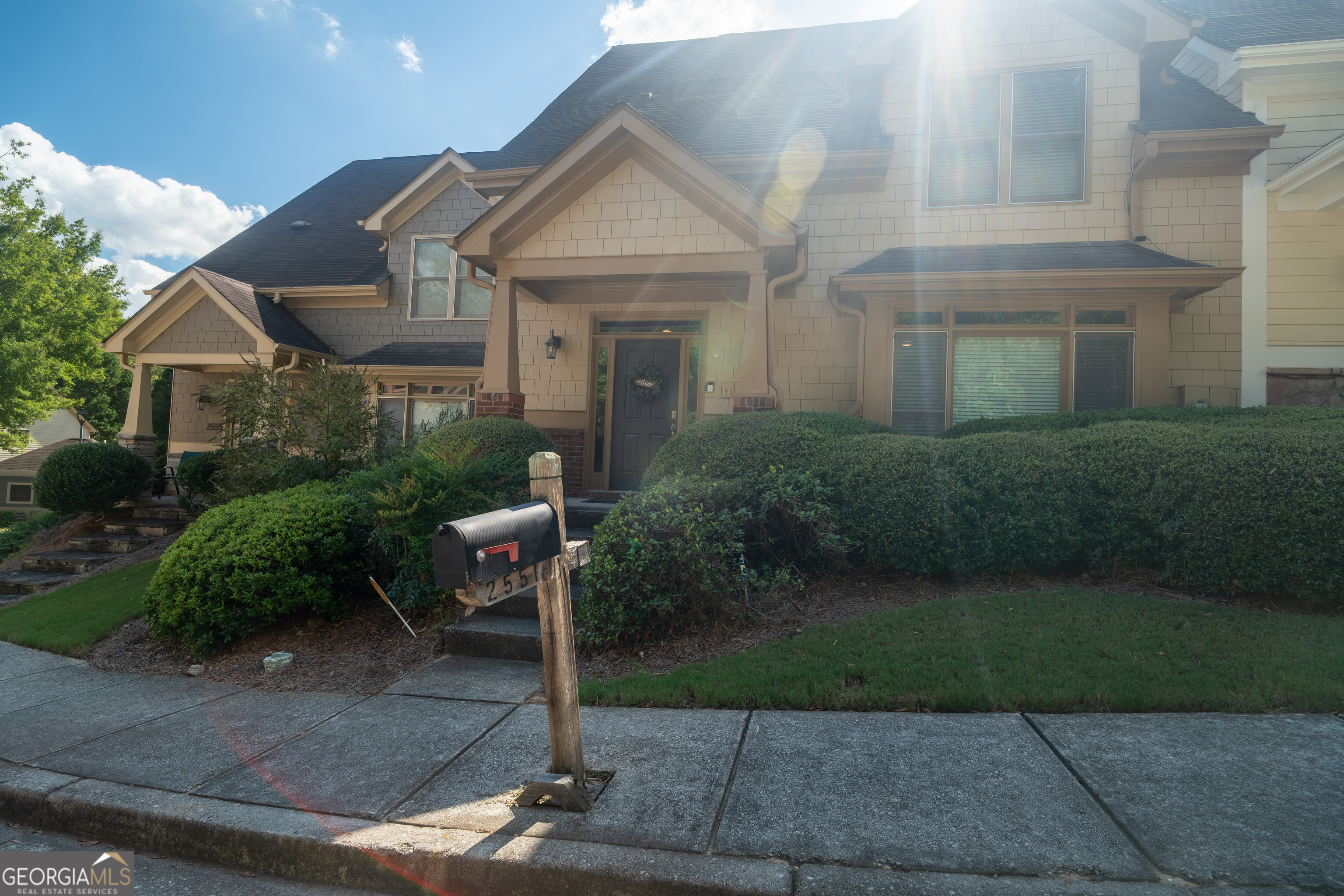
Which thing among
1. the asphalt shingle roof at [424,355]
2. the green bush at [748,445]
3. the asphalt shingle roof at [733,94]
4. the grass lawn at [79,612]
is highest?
the asphalt shingle roof at [733,94]

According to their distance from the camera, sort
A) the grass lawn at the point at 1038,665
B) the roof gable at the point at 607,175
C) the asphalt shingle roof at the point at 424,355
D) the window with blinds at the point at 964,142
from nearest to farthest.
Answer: the grass lawn at the point at 1038,665, the roof gable at the point at 607,175, the window with blinds at the point at 964,142, the asphalt shingle roof at the point at 424,355

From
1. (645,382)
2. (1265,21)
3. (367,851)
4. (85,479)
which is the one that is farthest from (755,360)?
(85,479)

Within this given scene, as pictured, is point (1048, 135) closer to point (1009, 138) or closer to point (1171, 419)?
point (1009, 138)

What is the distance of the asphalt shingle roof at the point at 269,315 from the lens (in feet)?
40.8

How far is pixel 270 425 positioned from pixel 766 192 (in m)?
6.94

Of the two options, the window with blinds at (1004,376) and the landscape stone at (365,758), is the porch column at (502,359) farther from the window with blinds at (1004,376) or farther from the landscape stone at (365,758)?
the window with blinds at (1004,376)

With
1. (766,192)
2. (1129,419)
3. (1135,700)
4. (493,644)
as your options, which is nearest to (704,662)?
(493,644)

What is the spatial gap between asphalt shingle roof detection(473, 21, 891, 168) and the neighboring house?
4.61 meters

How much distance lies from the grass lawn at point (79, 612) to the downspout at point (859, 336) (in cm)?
780

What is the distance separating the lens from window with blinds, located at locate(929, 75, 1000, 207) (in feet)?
29.3

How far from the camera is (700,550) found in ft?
15.6

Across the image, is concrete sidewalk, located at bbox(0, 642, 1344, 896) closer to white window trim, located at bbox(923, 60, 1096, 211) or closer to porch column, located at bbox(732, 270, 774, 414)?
porch column, located at bbox(732, 270, 774, 414)

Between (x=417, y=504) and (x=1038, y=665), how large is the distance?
4.56 metres

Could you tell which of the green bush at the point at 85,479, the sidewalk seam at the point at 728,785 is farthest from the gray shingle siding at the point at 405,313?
the sidewalk seam at the point at 728,785
